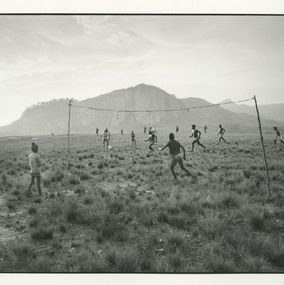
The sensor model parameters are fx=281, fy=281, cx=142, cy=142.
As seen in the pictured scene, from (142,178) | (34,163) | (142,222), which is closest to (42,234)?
(142,222)

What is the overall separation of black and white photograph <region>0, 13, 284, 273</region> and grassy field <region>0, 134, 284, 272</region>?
0.02 m

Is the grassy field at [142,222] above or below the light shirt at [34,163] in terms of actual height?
below

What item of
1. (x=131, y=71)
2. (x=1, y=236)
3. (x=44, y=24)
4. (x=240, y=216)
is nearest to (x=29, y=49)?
(x=44, y=24)

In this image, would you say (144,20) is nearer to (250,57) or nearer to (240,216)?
(250,57)

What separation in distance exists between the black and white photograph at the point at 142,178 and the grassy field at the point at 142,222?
0.02 meters

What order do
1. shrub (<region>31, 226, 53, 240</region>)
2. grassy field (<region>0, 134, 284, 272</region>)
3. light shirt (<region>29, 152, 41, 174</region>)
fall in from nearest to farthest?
grassy field (<region>0, 134, 284, 272</region>)
shrub (<region>31, 226, 53, 240</region>)
light shirt (<region>29, 152, 41, 174</region>)

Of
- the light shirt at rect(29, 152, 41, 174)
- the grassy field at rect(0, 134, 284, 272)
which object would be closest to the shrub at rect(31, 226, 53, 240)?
the grassy field at rect(0, 134, 284, 272)

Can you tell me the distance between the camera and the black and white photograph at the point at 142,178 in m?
4.45

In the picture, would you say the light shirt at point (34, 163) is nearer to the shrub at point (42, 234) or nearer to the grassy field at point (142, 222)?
the grassy field at point (142, 222)

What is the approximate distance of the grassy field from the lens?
4.38 meters

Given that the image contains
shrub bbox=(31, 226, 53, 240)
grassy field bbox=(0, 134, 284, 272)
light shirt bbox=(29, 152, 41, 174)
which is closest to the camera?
grassy field bbox=(0, 134, 284, 272)

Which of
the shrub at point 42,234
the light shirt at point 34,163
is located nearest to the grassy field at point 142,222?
the shrub at point 42,234

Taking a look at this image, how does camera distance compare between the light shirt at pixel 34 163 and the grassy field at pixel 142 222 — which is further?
the light shirt at pixel 34 163

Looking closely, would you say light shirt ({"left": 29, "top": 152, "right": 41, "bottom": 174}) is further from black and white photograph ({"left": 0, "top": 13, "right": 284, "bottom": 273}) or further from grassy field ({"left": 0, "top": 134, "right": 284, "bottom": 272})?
grassy field ({"left": 0, "top": 134, "right": 284, "bottom": 272})
